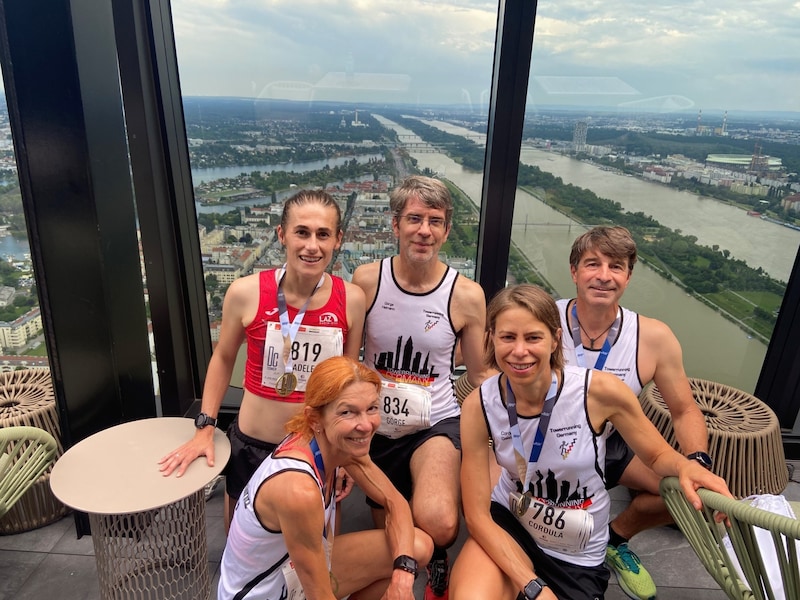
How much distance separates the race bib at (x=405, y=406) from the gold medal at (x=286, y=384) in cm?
33

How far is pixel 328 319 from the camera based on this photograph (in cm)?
191

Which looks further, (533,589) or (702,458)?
(702,458)

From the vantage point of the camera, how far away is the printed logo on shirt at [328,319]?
1.91 m

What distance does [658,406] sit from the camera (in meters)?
2.35

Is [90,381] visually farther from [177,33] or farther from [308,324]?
[177,33]

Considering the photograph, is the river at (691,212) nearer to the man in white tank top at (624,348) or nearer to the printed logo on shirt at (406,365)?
the man in white tank top at (624,348)

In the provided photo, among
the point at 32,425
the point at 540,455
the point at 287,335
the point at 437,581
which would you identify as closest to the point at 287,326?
the point at 287,335

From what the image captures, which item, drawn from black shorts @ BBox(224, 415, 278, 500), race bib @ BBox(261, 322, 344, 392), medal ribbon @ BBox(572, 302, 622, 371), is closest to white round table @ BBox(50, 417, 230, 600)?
black shorts @ BBox(224, 415, 278, 500)

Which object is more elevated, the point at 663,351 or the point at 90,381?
the point at 663,351

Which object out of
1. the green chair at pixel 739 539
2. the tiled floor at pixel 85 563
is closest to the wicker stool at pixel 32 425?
the tiled floor at pixel 85 563

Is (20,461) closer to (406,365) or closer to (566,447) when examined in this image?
(406,365)

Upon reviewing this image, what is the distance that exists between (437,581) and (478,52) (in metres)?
→ 2.20

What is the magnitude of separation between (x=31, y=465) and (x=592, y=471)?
72.6 inches

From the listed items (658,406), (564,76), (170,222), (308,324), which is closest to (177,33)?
(170,222)
